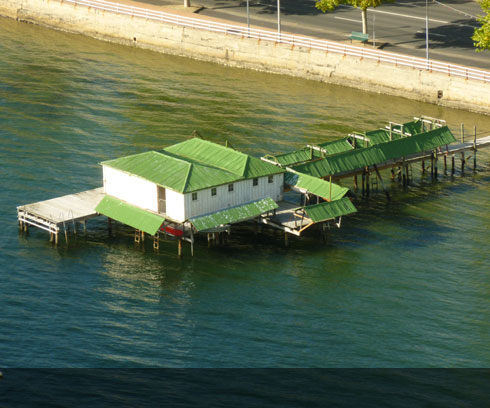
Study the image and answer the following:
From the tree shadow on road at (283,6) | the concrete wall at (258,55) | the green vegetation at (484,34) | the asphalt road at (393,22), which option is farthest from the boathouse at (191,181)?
the tree shadow on road at (283,6)

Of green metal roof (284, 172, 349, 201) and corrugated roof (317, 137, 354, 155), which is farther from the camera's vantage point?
corrugated roof (317, 137, 354, 155)

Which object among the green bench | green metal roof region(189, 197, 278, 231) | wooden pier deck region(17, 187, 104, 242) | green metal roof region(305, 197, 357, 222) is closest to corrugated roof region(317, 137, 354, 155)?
green metal roof region(305, 197, 357, 222)

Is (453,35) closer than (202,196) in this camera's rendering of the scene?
No

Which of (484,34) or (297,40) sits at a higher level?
(484,34)

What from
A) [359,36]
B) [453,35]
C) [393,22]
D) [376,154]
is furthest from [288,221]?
[393,22]

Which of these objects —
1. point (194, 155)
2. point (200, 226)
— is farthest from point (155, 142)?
point (200, 226)

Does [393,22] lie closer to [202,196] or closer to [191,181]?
[202,196]

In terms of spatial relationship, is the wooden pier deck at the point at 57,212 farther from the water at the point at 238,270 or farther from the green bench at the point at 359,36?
the green bench at the point at 359,36
